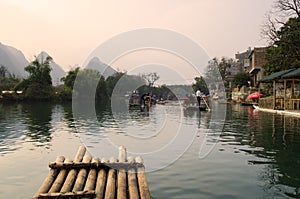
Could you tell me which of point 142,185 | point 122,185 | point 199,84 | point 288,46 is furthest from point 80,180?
point 288,46

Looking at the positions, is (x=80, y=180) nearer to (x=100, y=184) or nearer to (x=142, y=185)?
(x=100, y=184)

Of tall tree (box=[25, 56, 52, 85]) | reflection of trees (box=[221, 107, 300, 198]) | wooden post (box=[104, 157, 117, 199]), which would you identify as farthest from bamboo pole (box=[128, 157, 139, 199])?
tall tree (box=[25, 56, 52, 85])

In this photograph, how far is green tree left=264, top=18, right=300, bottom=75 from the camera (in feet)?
104

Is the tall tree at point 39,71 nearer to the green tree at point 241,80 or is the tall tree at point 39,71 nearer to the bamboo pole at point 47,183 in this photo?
the green tree at point 241,80

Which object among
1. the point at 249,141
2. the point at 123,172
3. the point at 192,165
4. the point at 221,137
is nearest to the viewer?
the point at 123,172

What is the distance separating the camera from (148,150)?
35.8ft

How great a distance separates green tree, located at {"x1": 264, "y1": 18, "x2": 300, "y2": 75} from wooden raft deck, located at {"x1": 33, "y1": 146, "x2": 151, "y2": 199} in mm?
29317

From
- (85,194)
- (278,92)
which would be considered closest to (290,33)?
(278,92)

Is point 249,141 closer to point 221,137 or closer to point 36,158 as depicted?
point 221,137

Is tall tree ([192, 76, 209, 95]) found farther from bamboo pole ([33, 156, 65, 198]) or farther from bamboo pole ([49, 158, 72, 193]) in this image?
bamboo pole ([33, 156, 65, 198])

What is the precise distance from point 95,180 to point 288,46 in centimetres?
3090

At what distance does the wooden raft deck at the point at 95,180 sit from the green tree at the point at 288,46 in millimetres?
29317

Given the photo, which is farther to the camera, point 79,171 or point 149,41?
point 149,41

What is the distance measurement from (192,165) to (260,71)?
Result: 46961 mm
